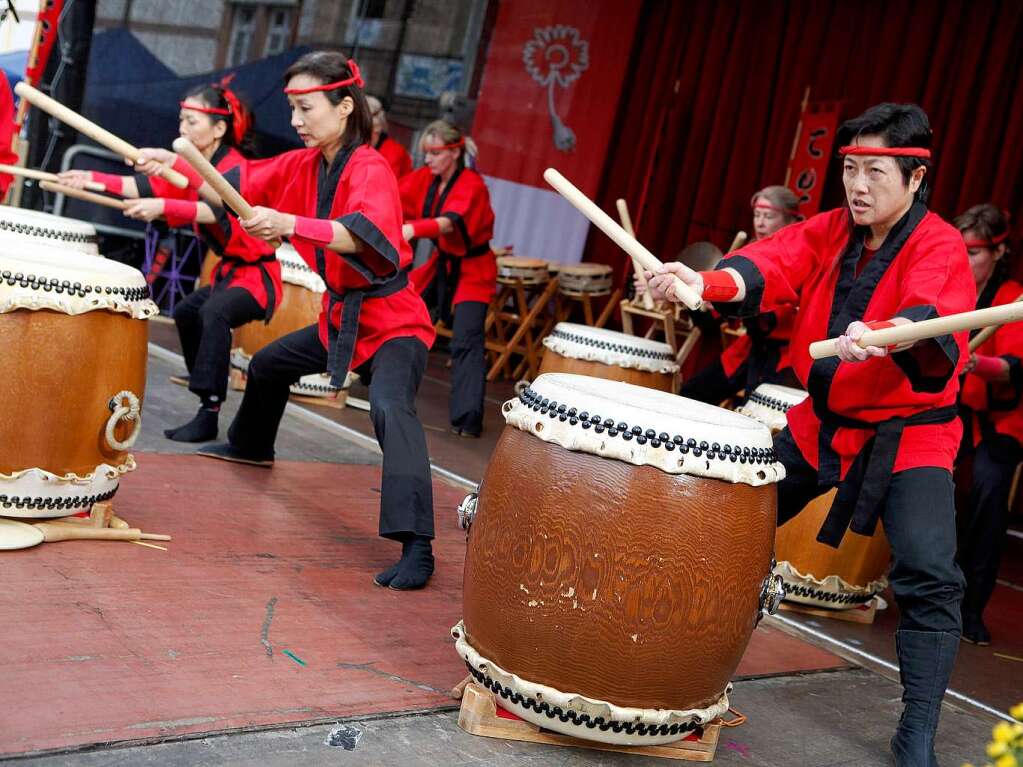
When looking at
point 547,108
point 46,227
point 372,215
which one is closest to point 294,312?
point 46,227

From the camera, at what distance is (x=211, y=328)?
143 inches

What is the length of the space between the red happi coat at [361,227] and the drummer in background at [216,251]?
18.4 inches

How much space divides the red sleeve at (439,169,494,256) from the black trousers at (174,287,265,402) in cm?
112

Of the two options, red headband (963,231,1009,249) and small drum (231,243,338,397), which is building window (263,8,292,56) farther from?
red headband (963,231,1009,249)

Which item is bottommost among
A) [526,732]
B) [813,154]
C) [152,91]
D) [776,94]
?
[526,732]

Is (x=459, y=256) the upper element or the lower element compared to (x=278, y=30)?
lower

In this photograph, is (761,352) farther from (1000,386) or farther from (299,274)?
(299,274)

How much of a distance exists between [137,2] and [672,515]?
5.52 m

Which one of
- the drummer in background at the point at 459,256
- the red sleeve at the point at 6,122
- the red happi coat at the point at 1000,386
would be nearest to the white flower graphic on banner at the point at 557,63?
the drummer in background at the point at 459,256

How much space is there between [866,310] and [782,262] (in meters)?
0.21

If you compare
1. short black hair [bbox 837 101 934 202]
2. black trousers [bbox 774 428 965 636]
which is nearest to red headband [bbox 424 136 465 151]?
short black hair [bbox 837 101 934 202]

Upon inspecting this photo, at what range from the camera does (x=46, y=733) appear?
157cm

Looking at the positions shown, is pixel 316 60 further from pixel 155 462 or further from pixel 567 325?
pixel 567 325

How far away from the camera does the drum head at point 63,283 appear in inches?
87.0
